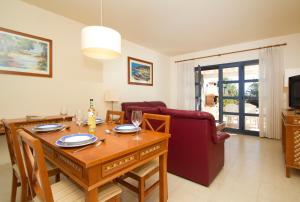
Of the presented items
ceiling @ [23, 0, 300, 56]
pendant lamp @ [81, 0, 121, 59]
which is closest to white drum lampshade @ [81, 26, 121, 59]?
pendant lamp @ [81, 0, 121, 59]

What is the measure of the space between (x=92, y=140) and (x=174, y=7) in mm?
2633

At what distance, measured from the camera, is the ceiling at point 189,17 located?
2588mm

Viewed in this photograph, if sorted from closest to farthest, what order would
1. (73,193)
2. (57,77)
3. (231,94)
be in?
(73,193)
(57,77)
(231,94)

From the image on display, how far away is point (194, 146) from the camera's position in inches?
77.4

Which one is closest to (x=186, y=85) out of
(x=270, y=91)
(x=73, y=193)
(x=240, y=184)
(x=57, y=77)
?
(x=270, y=91)

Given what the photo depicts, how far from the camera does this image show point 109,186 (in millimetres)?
1139

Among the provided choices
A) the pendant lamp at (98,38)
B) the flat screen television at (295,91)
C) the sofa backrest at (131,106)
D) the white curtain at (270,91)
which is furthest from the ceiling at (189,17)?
the sofa backrest at (131,106)

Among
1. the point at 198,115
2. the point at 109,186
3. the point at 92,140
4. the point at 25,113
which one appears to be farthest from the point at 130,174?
the point at 25,113

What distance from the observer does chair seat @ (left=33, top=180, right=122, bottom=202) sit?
1.03 meters

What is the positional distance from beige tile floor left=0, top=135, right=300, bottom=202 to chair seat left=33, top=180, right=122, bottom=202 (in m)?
0.75

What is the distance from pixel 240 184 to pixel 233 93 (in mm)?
3307

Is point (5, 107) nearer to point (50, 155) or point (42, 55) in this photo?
point (42, 55)

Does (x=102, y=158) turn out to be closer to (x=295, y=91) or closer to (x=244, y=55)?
(x=295, y=91)

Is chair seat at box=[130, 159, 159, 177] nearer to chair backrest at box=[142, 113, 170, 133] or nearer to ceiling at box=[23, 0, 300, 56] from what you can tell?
chair backrest at box=[142, 113, 170, 133]
